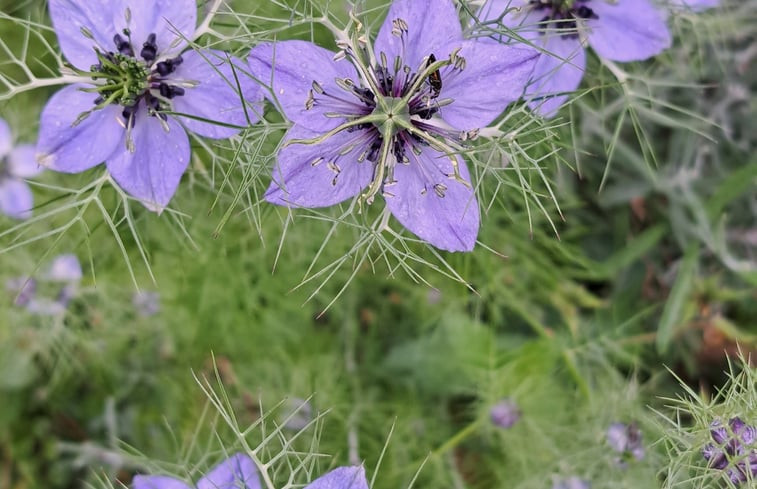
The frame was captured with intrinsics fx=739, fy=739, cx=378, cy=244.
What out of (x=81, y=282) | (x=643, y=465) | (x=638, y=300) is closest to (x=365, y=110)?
(x=643, y=465)

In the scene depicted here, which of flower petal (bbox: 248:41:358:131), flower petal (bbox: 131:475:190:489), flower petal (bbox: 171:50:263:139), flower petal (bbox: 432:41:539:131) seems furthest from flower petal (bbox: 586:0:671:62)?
flower petal (bbox: 131:475:190:489)

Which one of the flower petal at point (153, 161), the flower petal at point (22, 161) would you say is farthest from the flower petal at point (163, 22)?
the flower petal at point (22, 161)

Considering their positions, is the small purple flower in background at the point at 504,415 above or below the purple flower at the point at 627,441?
below

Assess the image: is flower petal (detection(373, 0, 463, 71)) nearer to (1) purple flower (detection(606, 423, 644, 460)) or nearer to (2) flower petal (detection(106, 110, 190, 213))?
(2) flower petal (detection(106, 110, 190, 213))

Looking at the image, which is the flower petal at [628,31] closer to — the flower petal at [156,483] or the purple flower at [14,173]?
the flower petal at [156,483]

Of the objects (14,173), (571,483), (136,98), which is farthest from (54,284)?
(571,483)
